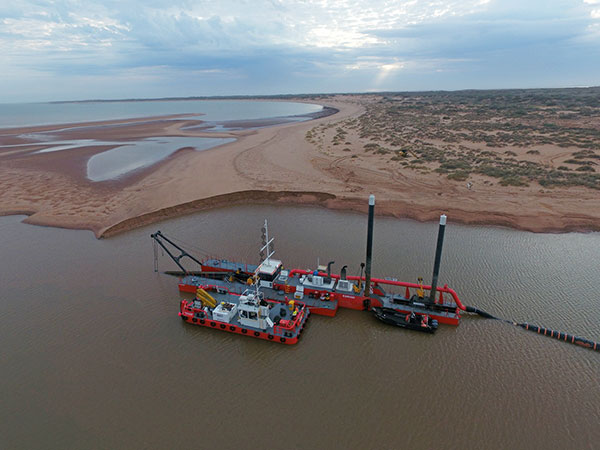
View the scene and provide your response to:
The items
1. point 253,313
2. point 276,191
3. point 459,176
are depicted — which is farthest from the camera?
Answer: point 459,176

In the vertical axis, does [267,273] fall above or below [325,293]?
above

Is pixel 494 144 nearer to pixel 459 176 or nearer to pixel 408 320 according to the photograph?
pixel 459 176

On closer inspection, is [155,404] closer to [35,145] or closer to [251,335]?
[251,335]

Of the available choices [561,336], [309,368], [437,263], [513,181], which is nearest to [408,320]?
[437,263]

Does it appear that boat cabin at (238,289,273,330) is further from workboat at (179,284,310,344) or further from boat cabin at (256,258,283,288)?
boat cabin at (256,258,283,288)

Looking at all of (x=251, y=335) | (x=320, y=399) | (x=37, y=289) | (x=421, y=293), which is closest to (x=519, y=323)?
(x=421, y=293)

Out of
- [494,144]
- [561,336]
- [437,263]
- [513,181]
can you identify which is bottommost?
[561,336]

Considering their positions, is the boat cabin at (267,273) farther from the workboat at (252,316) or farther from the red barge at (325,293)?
the workboat at (252,316)
